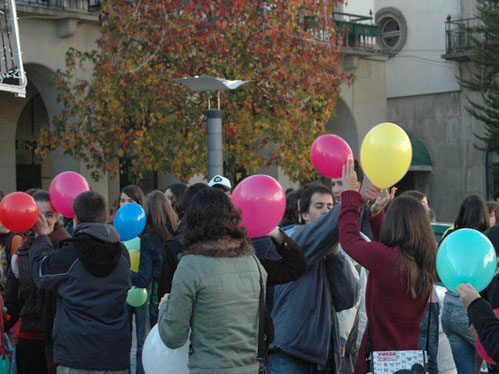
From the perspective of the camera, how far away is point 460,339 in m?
6.70

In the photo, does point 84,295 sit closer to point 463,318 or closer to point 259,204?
point 259,204

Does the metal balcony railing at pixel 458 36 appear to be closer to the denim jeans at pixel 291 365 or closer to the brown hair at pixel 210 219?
the denim jeans at pixel 291 365

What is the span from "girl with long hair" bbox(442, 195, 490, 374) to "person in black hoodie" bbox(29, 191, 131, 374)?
2.87 m

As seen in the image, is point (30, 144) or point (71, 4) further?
point (30, 144)

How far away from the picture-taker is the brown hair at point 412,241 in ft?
14.6

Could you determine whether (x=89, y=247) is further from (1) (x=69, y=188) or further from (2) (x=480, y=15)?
(2) (x=480, y=15)

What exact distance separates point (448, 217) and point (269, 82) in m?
13.6

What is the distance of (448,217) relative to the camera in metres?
27.1

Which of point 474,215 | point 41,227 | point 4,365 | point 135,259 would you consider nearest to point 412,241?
point 474,215

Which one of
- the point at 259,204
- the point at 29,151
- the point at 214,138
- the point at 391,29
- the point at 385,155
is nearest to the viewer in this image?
the point at 259,204

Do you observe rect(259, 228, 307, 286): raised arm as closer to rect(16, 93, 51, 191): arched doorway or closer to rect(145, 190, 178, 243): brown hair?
rect(145, 190, 178, 243): brown hair

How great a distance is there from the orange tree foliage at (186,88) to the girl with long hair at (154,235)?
23.9ft

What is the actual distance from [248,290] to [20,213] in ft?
8.16

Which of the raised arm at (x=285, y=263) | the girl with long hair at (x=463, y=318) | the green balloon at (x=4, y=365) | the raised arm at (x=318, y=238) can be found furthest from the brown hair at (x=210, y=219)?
the girl with long hair at (x=463, y=318)
